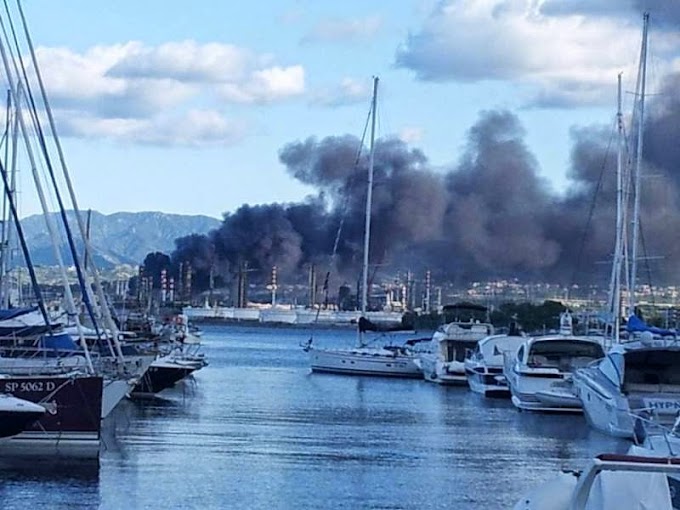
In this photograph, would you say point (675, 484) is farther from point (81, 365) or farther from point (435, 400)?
point (435, 400)

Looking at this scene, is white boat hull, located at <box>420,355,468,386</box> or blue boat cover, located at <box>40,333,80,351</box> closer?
blue boat cover, located at <box>40,333,80,351</box>

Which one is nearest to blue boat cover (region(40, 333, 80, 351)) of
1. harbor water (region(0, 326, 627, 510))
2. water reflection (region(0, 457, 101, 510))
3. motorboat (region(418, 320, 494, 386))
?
harbor water (region(0, 326, 627, 510))

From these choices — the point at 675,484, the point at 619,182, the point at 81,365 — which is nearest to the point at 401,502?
the point at 81,365

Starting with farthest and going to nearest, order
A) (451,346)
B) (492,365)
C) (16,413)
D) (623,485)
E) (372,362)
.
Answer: (372,362), (451,346), (492,365), (16,413), (623,485)

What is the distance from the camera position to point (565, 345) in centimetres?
4731

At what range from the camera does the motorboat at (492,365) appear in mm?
54531

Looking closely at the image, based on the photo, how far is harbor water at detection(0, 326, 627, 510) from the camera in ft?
83.8

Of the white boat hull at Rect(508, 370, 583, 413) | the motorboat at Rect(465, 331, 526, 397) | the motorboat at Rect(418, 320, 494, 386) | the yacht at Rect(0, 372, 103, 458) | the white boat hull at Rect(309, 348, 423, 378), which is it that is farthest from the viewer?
the white boat hull at Rect(309, 348, 423, 378)

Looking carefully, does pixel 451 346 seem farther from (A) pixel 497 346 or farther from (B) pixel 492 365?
(A) pixel 497 346

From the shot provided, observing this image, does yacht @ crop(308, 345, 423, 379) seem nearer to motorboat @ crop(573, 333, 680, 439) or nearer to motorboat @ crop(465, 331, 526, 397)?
motorboat @ crop(465, 331, 526, 397)

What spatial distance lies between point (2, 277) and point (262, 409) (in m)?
11.6

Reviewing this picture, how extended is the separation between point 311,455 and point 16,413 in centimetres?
816

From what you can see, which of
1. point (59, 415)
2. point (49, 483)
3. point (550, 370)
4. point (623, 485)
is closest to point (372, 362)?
point (550, 370)

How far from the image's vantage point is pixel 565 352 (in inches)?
1861
